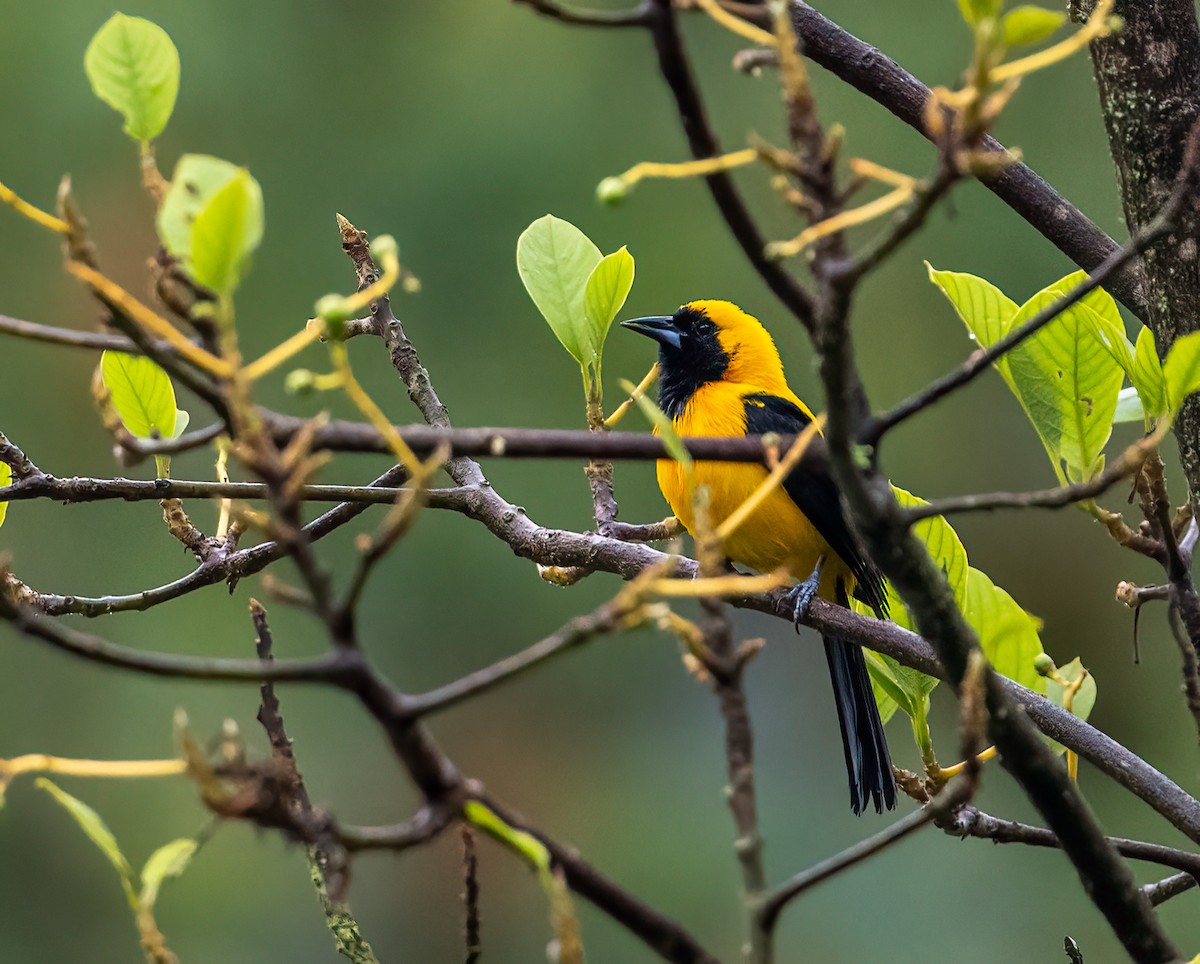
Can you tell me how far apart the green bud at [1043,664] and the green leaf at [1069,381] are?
0.25 meters

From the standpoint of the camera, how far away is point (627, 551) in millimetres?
1577

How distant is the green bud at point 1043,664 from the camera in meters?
1.50

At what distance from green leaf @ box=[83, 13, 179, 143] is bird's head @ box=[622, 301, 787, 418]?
8.12 ft

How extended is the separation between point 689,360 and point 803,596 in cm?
144

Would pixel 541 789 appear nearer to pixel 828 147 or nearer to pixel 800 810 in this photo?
pixel 800 810

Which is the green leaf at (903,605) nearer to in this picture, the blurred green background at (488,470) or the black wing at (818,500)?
the black wing at (818,500)

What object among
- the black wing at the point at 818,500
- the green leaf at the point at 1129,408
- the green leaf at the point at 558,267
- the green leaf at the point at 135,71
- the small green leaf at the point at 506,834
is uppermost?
the black wing at the point at 818,500

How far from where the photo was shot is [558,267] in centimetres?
155

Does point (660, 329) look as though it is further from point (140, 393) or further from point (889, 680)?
point (140, 393)

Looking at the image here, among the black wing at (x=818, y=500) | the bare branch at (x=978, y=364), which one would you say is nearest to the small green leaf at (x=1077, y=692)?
the black wing at (x=818, y=500)

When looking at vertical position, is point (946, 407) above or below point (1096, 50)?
above

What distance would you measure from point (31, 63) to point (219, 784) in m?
7.15

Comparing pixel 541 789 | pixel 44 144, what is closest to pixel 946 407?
pixel 541 789

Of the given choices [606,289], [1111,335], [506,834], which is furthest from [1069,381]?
[506,834]
